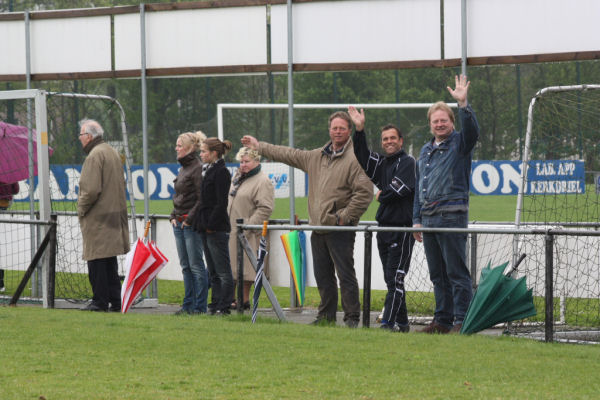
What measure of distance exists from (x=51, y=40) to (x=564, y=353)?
313 inches

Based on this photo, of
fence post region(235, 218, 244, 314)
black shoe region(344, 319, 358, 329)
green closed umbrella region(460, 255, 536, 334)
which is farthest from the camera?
fence post region(235, 218, 244, 314)

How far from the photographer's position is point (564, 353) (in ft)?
22.4

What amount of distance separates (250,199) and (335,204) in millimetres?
2370

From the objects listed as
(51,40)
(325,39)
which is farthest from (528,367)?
(51,40)

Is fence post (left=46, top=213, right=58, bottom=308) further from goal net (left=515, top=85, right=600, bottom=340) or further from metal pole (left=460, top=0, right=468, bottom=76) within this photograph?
goal net (left=515, top=85, right=600, bottom=340)

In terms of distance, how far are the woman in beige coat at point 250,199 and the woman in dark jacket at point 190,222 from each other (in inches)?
27.4

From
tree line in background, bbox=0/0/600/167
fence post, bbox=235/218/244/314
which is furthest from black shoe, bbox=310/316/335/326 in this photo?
tree line in background, bbox=0/0/600/167

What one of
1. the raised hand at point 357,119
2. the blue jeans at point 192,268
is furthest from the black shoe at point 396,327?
the blue jeans at point 192,268

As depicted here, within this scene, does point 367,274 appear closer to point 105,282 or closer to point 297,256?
point 297,256

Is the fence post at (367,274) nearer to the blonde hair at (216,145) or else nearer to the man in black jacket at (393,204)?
the man in black jacket at (393,204)

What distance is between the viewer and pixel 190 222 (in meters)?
9.95

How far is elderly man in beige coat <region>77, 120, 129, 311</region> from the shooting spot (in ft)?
32.5

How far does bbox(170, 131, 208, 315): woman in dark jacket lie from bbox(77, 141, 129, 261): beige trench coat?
1.84 ft

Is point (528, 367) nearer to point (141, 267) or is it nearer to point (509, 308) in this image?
point (509, 308)
